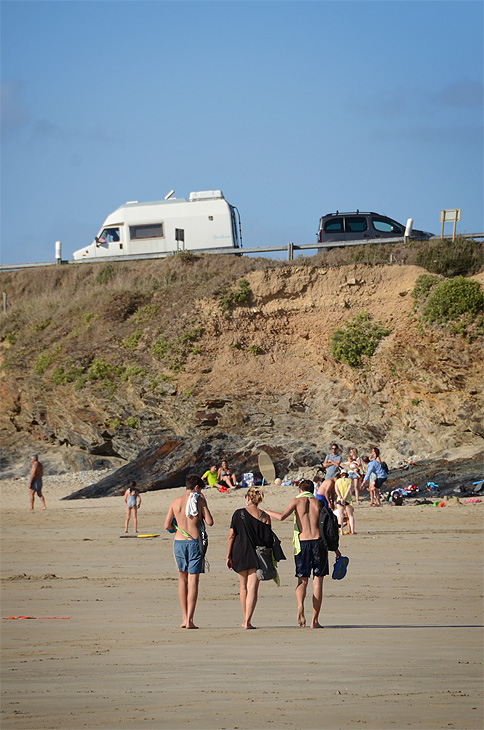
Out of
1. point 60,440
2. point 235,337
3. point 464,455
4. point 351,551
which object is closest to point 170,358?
point 235,337

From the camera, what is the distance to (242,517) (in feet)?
26.6

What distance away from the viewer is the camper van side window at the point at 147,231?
109 feet

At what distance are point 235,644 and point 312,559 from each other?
1319 millimetres

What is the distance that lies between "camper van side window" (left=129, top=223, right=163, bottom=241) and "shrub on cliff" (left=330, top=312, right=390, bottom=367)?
9547mm

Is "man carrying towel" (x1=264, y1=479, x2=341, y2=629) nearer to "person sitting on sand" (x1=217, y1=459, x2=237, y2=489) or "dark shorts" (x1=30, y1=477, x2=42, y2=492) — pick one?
"dark shorts" (x1=30, y1=477, x2=42, y2=492)

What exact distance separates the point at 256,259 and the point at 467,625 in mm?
23197

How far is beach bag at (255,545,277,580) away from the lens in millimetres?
8039

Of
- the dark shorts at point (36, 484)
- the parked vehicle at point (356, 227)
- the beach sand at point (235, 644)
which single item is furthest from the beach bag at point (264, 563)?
the parked vehicle at point (356, 227)

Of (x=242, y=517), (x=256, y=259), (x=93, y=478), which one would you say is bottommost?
(x=93, y=478)

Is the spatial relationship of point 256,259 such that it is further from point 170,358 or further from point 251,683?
point 251,683

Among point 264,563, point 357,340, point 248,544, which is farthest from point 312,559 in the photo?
point 357,340

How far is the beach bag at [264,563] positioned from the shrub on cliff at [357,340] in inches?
743

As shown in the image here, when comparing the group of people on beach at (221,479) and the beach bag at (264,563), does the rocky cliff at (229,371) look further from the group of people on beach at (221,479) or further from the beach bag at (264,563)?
the beach bag at (264,563)

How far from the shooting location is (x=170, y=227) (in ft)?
108
